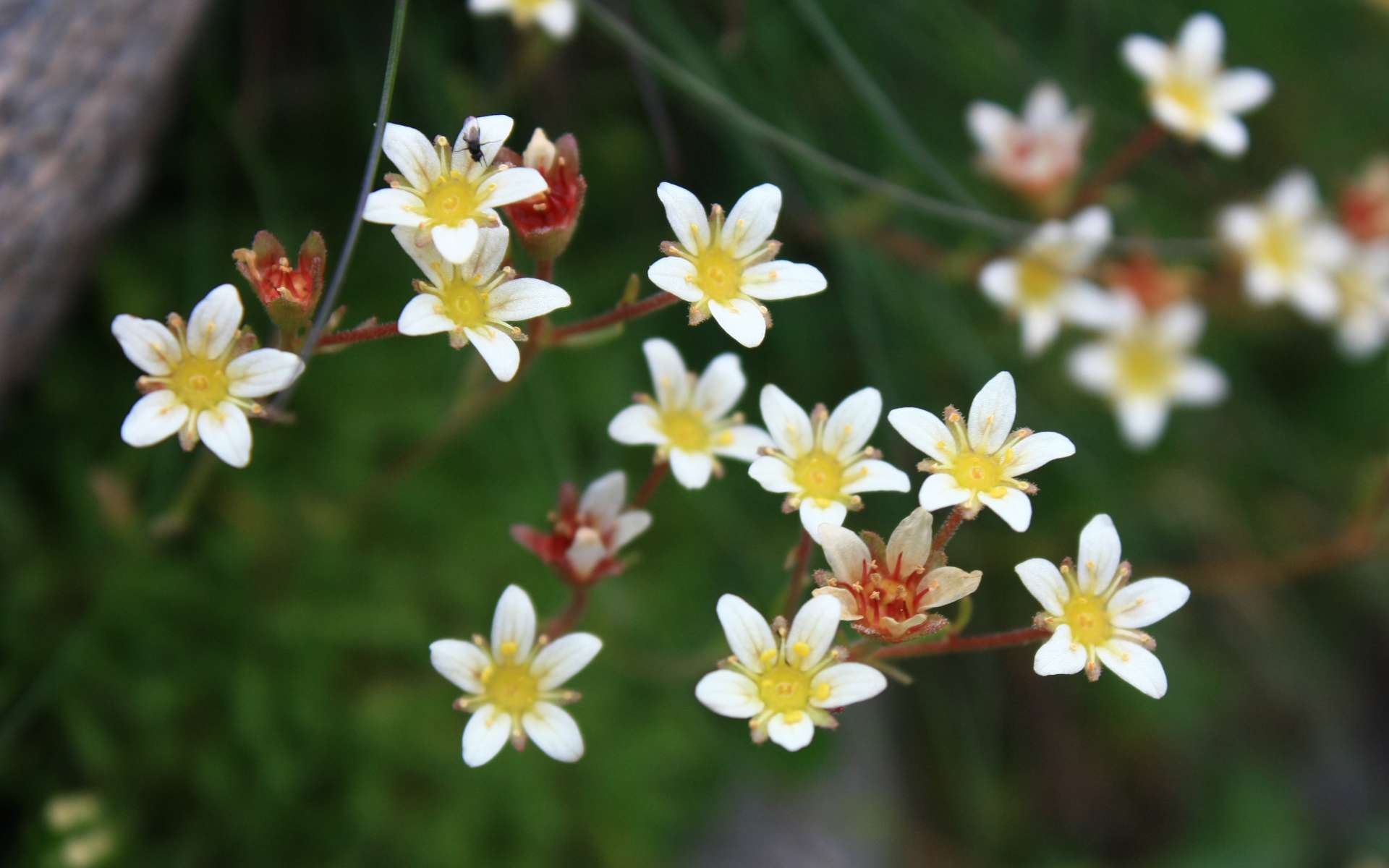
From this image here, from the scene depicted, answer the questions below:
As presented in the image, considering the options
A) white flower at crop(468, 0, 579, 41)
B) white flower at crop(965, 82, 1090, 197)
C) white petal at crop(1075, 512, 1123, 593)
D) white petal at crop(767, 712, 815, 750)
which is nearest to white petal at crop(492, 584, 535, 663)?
white petal at crop(767, 712, 815, 750)

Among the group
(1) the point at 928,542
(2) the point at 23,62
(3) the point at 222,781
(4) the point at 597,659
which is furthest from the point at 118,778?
(1) the point at 928,542

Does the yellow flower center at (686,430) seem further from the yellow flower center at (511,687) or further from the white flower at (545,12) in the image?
the white flower at (545,12)

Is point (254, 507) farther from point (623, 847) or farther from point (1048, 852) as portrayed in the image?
point (1048, 852)

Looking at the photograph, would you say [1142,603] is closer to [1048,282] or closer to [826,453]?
[826,453]

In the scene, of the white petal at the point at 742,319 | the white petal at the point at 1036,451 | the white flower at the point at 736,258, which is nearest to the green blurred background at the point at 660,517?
the white flower at the point at 736,258

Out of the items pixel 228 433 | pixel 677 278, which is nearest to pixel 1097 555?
pixel 677 278
